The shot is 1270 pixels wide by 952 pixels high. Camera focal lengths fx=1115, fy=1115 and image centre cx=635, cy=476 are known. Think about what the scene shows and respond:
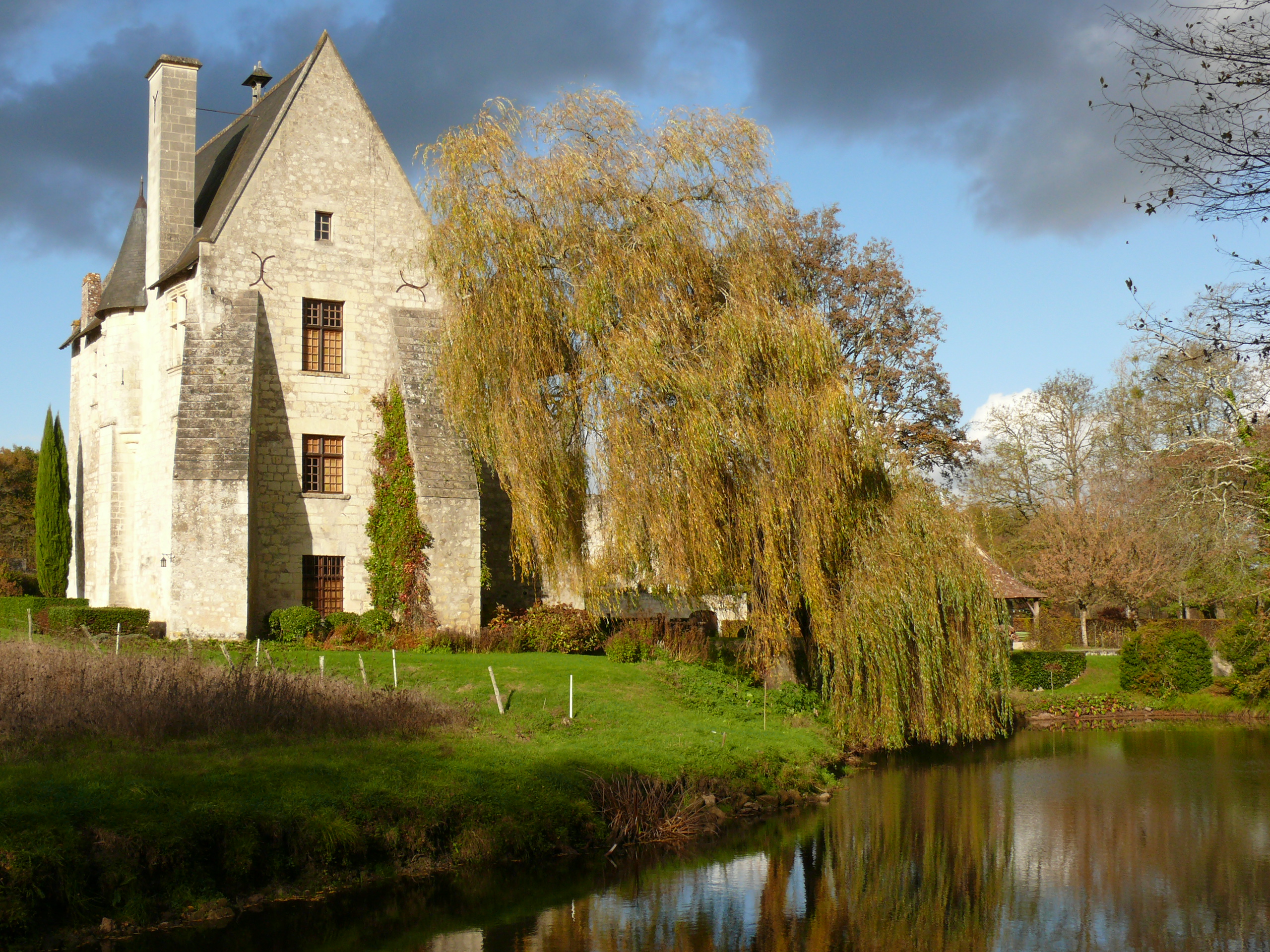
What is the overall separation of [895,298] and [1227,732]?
13028mm

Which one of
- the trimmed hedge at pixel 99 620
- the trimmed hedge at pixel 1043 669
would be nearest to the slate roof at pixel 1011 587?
the trimmed hedge at pixel 1043 669

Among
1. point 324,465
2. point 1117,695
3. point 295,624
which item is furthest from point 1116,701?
point 324,465

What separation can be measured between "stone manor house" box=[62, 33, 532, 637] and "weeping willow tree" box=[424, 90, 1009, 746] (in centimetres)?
439

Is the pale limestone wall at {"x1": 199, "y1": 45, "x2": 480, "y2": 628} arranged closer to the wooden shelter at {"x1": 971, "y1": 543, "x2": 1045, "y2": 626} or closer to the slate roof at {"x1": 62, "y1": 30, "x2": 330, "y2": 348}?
the slate roof at {"x1": 62, "y1": 30, "x2": 330, "y2": 348}

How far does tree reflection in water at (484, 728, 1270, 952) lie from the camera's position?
889 cm

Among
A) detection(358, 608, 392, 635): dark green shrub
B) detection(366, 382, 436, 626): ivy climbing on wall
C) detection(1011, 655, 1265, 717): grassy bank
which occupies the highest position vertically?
→ detection(366, 382, 436, 626): ivy climbing on wall

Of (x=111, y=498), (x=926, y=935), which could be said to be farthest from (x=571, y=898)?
(x=111, y=498)

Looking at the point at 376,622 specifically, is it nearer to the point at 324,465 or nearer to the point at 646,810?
the point at 324,465

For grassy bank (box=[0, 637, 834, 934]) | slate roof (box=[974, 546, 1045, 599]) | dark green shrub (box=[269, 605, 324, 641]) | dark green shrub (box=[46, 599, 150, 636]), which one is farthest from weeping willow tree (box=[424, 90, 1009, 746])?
slate roof (box=[974, 546, 1045, 599])

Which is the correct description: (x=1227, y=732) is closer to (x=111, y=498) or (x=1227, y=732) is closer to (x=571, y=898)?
(x=571, y=898)

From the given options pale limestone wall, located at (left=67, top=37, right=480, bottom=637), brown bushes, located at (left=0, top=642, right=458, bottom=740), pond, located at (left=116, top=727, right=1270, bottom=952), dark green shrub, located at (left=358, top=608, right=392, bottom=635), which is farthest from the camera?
dark green shrub, located at (left=358, top=608, right=392, bottom=635)

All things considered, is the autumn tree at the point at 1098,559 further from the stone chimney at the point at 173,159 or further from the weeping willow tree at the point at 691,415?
the stone chimney at the point at 173,159

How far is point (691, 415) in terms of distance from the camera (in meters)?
15.2

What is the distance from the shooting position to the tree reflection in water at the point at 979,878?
8.89m
